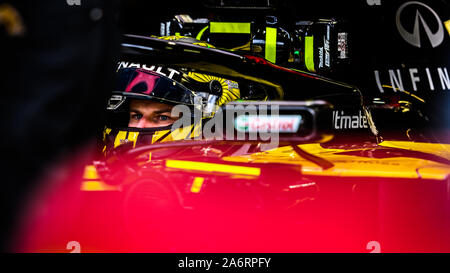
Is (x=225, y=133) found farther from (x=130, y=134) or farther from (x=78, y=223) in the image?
(x=130, y=134)

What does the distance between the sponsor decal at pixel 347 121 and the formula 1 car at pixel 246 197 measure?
534 millimetres

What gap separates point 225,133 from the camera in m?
1.11

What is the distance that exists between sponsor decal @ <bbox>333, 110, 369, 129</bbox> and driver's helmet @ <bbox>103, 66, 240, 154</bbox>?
1.48ft

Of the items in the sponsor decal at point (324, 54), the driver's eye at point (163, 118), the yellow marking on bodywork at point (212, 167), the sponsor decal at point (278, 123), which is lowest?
the yellow marking on bodywork at point (212, 167)

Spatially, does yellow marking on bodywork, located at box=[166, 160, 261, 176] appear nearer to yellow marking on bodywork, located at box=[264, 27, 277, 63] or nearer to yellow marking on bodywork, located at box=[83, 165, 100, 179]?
yellow marking on bodywork, located at box=[83, 165, 100, 179]

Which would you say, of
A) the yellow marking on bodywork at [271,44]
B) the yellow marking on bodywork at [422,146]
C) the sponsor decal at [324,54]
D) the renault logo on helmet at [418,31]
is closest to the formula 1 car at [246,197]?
the yellow marking on bodywork at [422,146]

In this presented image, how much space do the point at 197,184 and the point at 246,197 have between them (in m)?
0.13

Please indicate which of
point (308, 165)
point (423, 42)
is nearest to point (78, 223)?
point (308, 165)

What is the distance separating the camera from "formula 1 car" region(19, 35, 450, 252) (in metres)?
1.15

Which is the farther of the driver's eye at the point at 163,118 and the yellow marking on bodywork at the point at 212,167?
the driver's eye at the point at 163,118

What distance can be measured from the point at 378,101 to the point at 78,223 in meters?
1.32

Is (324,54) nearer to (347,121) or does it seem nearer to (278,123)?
(347,121)

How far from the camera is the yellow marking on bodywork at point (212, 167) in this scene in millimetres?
1173

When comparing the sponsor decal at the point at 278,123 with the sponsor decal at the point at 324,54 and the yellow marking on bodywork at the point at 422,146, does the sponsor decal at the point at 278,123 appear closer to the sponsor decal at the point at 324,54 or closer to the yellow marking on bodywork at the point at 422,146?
the yellow marking on bodywork at the point at 422,146
